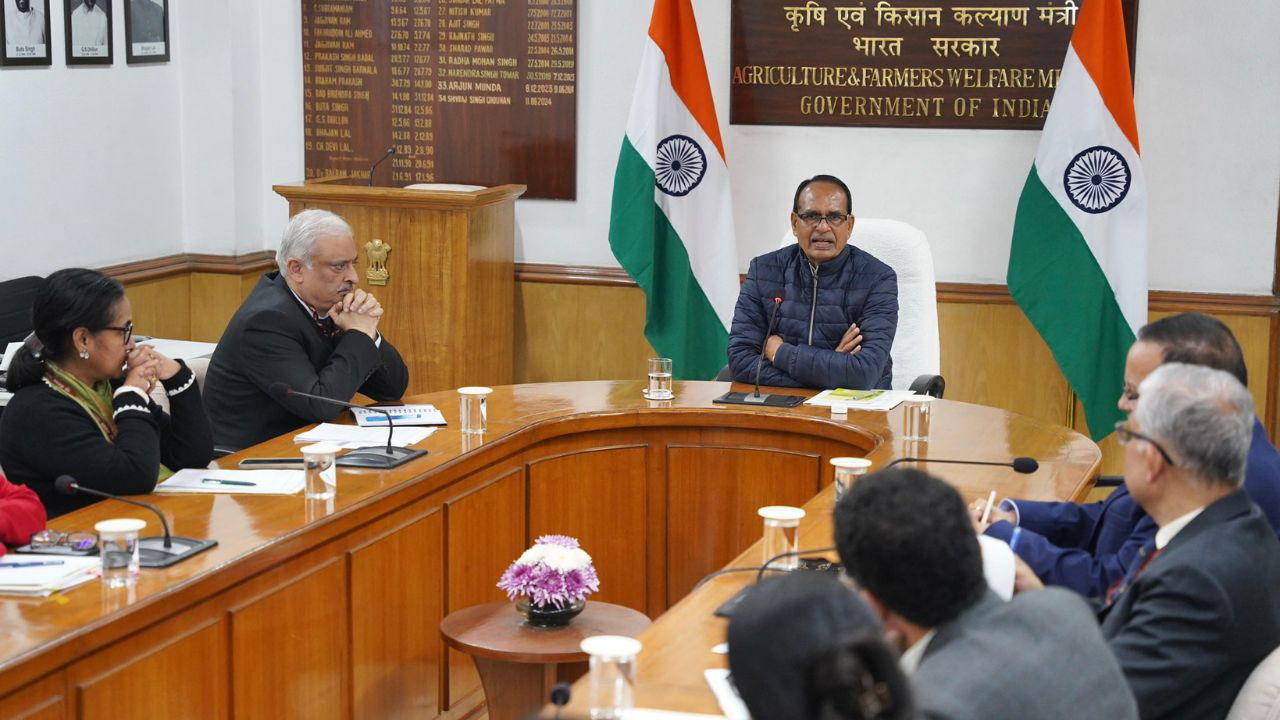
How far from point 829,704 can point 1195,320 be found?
1878 mm

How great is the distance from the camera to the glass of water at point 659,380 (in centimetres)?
457

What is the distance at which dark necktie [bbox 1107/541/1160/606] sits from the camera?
8.11ft

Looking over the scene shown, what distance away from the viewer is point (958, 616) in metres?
1.85

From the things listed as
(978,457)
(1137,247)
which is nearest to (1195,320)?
(978,457)

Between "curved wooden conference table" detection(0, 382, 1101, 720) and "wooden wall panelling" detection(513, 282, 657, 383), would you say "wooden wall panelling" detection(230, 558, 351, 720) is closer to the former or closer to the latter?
"curved wooden conference table" detection(0, 382, 1101, 720)

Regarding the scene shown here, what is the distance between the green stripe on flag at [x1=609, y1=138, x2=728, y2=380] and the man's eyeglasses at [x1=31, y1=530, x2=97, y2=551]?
358 centimetres

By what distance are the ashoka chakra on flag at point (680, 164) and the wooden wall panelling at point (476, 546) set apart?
234 centimetres

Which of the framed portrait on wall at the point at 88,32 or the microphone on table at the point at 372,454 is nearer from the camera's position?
the microphone on table at the point at 372,454

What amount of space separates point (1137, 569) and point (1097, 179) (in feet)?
11.5

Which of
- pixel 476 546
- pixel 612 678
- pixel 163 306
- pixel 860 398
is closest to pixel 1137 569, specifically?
pixel 612 678

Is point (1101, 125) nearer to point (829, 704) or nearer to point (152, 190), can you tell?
point (152, 190)

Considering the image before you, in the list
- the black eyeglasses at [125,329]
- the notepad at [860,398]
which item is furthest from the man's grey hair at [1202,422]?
the black eyeglasses at [125,329]

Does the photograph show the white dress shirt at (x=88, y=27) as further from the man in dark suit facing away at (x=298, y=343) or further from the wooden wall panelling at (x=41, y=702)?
the wooden wall panelling at (x=41, y=702)

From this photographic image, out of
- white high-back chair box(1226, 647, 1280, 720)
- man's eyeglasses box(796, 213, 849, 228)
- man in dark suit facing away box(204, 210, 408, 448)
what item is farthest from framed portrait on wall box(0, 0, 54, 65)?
white high-back chair box(1226, 647, 1280, 720)
